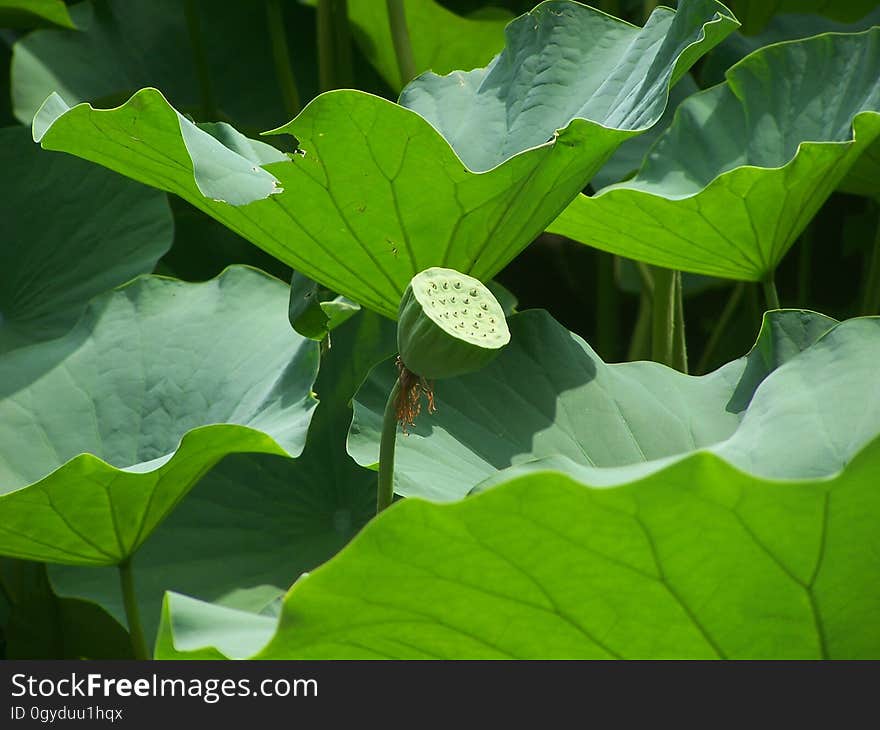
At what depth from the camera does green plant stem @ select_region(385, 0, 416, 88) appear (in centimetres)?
126

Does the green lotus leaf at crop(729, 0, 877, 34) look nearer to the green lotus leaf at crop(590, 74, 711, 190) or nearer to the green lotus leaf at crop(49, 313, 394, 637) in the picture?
the green lotus leaf at crop(590, 74, 711, 190)

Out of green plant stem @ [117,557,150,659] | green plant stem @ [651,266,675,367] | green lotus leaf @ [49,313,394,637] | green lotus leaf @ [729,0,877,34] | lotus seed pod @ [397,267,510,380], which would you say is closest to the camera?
lotus seed pod @ [397,267,510,380]

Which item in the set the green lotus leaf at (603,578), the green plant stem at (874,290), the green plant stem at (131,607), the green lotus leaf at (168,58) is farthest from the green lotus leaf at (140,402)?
the green plant stem at (874,290)

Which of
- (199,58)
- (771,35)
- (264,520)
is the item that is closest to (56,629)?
(264,520)

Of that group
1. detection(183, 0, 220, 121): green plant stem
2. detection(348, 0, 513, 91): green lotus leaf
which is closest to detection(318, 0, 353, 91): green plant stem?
detection(348, 0, 513, 91): green lotus leaf

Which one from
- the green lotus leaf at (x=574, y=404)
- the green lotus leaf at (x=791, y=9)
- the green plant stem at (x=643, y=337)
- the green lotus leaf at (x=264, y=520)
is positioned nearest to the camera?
the green lotus leaf at (x=574, y=404)

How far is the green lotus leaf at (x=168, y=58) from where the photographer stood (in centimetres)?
153

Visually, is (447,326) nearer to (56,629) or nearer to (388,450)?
(388,450)

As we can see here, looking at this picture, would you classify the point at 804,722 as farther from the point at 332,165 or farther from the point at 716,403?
the point at 332,165

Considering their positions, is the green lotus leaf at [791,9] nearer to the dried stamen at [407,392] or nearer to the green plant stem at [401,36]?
the green plant stem at [401,36]

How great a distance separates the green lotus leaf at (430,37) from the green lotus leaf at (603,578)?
3.51 feet

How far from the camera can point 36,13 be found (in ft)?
4.97

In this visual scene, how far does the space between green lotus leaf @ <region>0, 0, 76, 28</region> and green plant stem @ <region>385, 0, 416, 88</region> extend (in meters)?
0.47

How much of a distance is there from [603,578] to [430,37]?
112 centimetres
